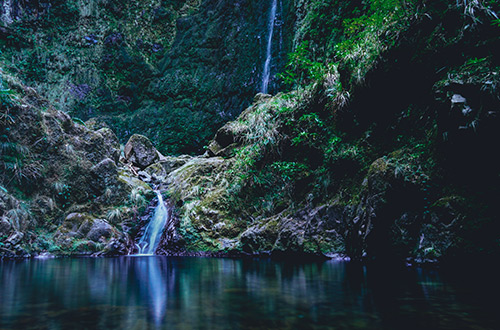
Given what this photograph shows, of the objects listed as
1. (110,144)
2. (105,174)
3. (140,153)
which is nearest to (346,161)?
(105,174)

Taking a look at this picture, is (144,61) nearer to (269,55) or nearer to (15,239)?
(269,55)

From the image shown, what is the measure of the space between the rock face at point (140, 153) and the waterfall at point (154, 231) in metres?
4.11

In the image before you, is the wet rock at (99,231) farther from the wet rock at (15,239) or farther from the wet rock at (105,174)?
the wet rock at (15,239)

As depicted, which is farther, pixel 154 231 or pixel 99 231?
pixel 154 231

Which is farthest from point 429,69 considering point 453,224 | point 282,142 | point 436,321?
point 436,321

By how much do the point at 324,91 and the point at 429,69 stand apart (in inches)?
93.2

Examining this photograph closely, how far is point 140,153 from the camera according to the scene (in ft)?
40.2

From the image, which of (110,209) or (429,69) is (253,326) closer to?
(429,69)

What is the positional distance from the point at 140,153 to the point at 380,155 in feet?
32.5

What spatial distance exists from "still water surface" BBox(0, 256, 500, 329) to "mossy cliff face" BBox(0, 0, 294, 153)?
1381 cm

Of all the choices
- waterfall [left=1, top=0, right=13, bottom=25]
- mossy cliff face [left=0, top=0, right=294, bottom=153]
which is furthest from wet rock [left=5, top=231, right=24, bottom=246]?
waterfall [left=1, top=0, right=13, bottom=25]

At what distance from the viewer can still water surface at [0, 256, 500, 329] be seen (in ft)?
4.89

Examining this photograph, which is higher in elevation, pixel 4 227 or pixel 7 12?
pixel 7 12

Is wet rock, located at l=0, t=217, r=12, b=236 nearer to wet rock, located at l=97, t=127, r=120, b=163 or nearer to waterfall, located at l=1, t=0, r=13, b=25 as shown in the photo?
wet rock, located at l=97, t=127, r=120, b=163
